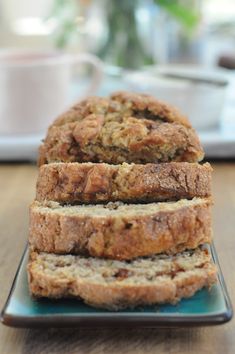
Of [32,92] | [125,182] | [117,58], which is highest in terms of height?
[125,182]

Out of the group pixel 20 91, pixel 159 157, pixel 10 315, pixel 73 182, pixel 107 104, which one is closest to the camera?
pixel 10 315

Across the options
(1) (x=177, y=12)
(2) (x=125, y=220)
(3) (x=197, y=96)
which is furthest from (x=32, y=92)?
(1) (x=177, y=12)

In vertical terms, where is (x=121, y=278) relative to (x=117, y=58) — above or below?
above

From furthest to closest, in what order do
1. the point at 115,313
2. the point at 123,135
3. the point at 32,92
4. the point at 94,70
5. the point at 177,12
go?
the point at 177,12
the point at 94,70
the point at 32,92
the point at 123,135
the point at 115,313

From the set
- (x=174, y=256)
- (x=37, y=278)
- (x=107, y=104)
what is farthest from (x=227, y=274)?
(x=107, y=104)

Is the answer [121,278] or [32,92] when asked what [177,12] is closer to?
[32,92]

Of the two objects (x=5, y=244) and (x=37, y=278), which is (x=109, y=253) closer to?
(x=37, y=278)

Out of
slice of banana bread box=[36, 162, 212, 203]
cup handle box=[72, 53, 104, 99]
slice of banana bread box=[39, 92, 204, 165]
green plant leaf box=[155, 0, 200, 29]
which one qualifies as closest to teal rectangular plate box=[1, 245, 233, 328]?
slice of banana bread box=[36, 162, 212, 203]

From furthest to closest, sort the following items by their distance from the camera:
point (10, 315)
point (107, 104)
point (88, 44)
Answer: point (88, 44) → point (107, 104) → point (10, 315)
